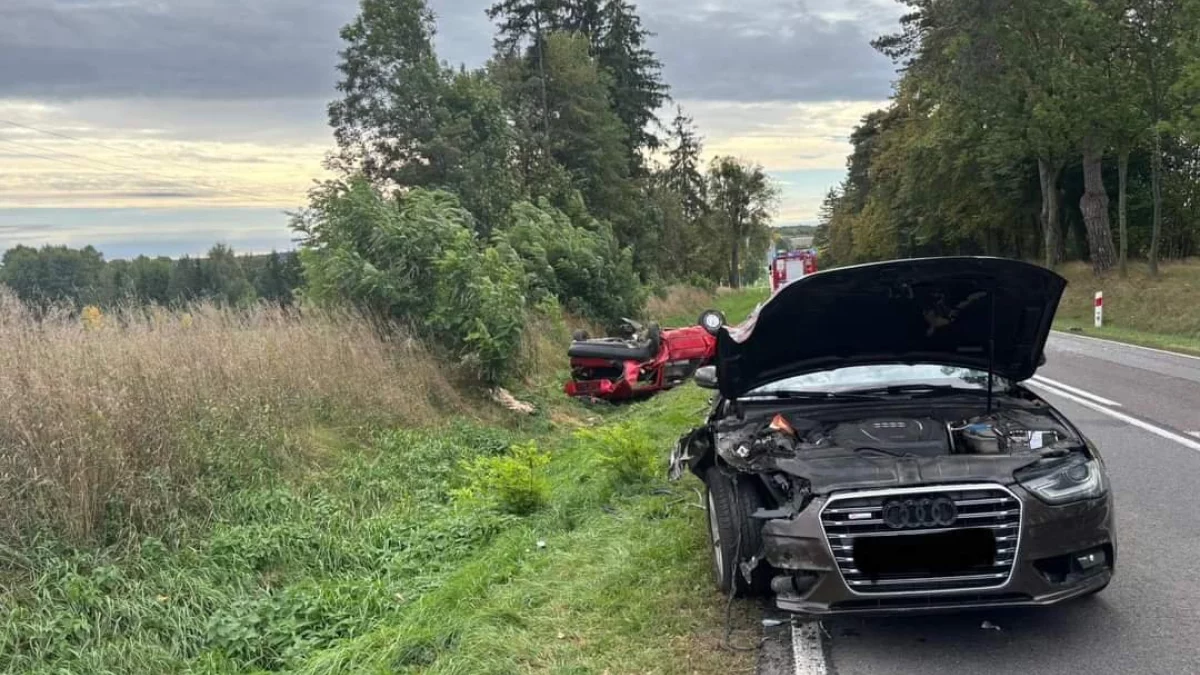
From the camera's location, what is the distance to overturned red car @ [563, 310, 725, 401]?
14172mm

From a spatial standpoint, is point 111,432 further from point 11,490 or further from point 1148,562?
point 1148,562

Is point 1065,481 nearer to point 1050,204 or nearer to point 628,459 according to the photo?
point 628,459

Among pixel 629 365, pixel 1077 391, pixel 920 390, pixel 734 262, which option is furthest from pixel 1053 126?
pixel 734 262

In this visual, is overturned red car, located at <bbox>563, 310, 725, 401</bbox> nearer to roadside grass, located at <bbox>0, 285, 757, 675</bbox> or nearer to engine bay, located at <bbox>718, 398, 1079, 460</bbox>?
roadside grass, located at <bbox>0, 285, 757, 675</bbox>

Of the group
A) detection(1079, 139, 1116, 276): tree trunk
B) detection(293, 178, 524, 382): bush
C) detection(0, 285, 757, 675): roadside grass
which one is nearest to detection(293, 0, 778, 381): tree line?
detection(293, 178, 524, 382): bush

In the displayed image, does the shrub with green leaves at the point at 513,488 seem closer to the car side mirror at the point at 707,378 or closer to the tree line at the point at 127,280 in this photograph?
the car side mirror at the point at 707,378

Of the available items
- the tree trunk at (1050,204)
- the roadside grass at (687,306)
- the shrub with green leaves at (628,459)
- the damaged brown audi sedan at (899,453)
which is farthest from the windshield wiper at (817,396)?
the tree trunk at (1050,204)

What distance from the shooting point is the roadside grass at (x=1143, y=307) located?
69.2 feet

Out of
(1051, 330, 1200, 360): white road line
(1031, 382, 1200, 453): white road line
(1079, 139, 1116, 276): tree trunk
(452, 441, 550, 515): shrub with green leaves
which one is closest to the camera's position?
(452, 441, 550, 515): shrub with green leaves

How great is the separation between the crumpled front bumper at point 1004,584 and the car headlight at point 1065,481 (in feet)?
0.14

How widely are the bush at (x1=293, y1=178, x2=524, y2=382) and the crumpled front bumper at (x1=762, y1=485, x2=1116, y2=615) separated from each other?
8588 millimetres

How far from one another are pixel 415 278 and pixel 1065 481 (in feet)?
33.0

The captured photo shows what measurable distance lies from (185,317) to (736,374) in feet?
21.7

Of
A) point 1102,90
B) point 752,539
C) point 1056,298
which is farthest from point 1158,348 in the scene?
point 752,539
